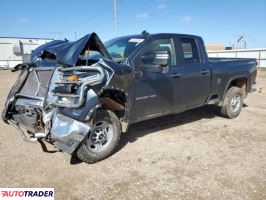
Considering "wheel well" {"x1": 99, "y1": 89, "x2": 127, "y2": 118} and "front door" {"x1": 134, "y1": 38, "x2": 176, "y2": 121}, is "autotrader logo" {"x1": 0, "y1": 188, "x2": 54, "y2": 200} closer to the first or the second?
Result: "wheel well" {"x1": 99, "y1": 89, "x2": 127, "y2": 118}

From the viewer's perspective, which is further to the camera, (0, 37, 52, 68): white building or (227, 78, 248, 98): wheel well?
(0, 37, 52, 68): white building

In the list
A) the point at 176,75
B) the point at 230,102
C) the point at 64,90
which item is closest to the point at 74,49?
the point at 64,90

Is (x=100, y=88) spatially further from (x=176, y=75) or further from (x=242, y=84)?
(x=242, y=84)

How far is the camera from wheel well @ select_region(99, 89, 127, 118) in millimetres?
4332

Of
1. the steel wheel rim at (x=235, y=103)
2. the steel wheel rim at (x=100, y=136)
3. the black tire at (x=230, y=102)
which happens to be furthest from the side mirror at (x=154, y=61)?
the steel wheel rim at (x=235, y=103)

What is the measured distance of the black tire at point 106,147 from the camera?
13.5 ft

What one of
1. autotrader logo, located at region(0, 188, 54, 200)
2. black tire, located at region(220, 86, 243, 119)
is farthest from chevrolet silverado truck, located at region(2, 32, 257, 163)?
black tire, located at region(220, 86, 243, 119)

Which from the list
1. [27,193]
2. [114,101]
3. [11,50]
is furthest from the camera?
[11,50]

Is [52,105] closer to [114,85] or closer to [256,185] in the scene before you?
[114,85]

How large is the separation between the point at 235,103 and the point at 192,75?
2.06 metres

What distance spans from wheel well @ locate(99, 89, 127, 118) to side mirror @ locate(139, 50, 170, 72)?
62 centimetres

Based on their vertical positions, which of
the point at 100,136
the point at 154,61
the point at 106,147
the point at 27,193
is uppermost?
the point at 154,61

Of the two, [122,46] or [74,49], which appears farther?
[122,46]

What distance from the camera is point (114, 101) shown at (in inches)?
177
